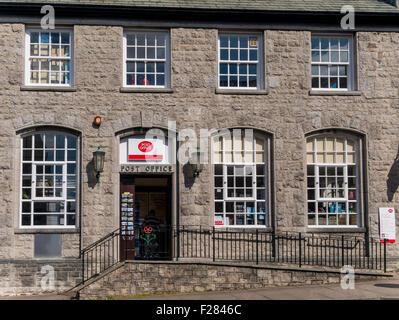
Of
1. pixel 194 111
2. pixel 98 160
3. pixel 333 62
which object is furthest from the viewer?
pixel 333 62

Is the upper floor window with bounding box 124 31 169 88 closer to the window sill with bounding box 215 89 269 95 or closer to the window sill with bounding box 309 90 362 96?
the window sill with bounding box 215 89 269 95

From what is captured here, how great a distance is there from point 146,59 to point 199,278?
A: 6.21 meters

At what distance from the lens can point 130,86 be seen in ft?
51.5

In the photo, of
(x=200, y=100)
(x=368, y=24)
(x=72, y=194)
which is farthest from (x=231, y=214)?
(x=368, y=24)

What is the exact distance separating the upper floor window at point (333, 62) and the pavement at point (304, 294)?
576cm

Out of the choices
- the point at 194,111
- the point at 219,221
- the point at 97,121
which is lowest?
the point at 219,221

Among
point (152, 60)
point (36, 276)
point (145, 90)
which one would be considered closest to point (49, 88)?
point (145, 90)

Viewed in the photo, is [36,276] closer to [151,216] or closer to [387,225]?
[151,216]

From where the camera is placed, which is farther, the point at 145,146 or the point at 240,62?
the point at 240,62

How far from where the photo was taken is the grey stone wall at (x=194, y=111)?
15148 millimetres

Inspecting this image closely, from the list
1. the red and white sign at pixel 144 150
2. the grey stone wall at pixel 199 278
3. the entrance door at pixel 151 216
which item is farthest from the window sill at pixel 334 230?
the red and white sign at pixel 144 150

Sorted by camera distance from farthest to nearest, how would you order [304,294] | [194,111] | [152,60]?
[152,60] < [194,111] < [304,294]

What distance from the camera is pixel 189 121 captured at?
15625 millimetres

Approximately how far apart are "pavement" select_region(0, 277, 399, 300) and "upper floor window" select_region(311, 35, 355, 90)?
5764mm
